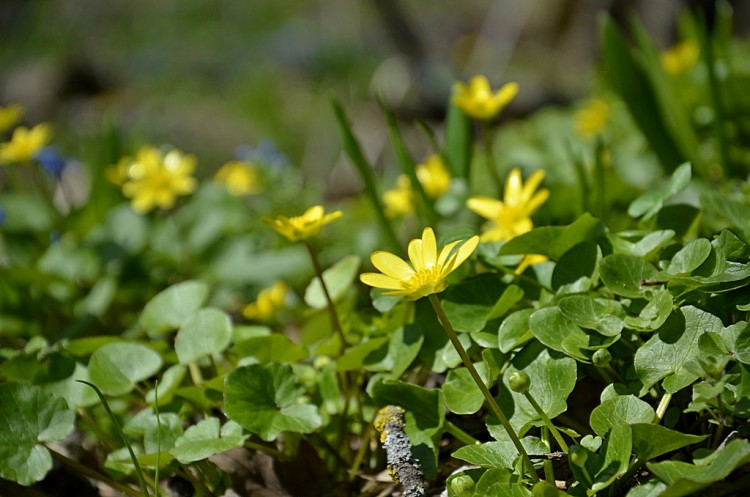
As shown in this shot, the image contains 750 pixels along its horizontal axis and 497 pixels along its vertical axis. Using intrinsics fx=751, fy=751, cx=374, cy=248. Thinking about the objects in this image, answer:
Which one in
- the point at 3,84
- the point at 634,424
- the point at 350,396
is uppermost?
the point at 634,424

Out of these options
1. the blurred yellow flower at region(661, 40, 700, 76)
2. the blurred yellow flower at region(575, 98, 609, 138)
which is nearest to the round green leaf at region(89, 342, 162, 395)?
the blurred yellow flower at region(575, 98, 609, 138)

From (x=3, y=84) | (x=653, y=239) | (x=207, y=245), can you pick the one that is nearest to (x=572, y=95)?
(x=207, y=245)

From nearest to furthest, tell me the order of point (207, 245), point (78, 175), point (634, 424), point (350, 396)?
point (634, 424) < point (350, 396) < point (207, 245) < point (78, 175)

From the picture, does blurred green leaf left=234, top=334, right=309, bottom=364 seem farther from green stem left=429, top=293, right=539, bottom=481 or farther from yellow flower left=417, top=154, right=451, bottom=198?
yellow flower left=417, top=154, right=451, bottom=198

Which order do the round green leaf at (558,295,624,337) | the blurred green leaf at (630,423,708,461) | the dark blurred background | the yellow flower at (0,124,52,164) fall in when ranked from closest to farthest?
the blurred green leaf at (630,423,708,461), the round green leaf at (558,295,624,337), the yellow flower at (0,124,52,164), the dark blurred background

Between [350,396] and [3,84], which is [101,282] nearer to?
[350,396]
